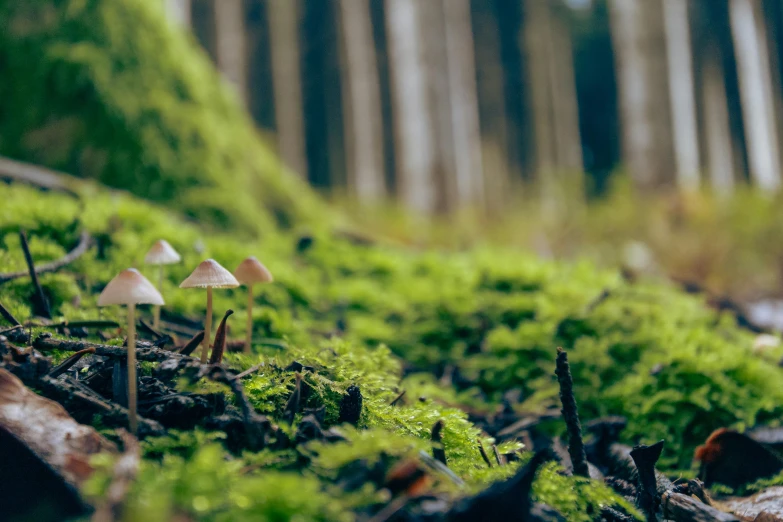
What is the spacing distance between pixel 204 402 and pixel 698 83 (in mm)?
22800

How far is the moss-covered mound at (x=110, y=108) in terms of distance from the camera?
3.73m

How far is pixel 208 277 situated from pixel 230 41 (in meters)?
13.3

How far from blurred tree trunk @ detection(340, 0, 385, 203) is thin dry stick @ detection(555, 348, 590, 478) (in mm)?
11254

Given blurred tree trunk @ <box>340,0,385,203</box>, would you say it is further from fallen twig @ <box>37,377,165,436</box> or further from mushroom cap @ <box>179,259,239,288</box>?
fallen twig @ <box>37,377,165,436</box>

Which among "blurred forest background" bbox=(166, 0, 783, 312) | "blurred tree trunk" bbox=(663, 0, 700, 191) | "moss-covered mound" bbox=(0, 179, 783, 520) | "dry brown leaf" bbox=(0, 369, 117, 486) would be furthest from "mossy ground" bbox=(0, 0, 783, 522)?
"blurred tree trunk" bbox=(663, 0, 700, 191)

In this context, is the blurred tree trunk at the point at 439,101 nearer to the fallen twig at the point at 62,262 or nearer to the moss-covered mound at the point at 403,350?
the moss-covered mound at the point at 403,350

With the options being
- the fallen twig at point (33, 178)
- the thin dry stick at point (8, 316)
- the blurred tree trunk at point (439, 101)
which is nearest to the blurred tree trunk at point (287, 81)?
the blurred tree trunk at point (439, 101)

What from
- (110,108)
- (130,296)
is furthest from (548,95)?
(130,296)

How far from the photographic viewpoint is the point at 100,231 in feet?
8.20

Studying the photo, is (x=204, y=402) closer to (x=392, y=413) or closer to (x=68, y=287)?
(x=392, y=413)

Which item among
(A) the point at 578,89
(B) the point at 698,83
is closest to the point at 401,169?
(B) the point at 698,83

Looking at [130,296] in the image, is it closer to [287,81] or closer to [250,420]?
[250,420]

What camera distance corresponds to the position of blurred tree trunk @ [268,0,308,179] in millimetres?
13391

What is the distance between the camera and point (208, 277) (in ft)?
4.75
